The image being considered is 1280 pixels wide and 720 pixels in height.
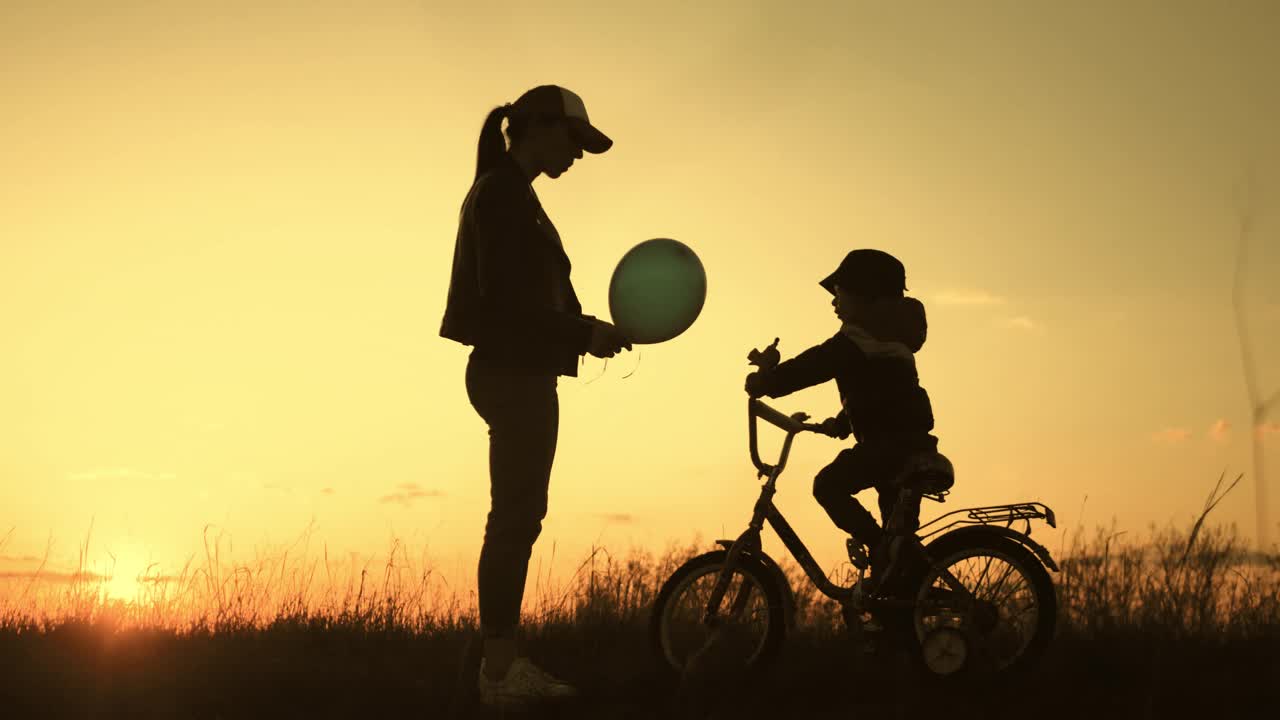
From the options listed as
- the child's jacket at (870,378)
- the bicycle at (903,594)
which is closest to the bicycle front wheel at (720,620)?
the bicycle at (903,594)

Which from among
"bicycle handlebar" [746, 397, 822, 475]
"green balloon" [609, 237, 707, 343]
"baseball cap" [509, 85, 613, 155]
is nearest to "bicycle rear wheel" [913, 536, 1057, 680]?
"bicycle handlebar" [746, 397, 822, 475]

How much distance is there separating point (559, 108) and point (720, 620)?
256 cm

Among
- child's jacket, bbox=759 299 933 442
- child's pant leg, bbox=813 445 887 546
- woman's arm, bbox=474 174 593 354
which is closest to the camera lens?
woman's arm, bbox=474 174 593 354

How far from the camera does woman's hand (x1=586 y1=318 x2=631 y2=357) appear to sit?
16.6 ft

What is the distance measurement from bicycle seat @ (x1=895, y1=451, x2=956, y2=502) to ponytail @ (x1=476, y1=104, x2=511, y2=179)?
7.68 feet

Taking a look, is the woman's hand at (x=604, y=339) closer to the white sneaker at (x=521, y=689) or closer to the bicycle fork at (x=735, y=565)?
the bicycle fork at (x=735, y=565)

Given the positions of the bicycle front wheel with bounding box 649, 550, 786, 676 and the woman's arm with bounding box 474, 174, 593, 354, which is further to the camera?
the bicycle front wheel with bounding box 649, 550, 786, 676

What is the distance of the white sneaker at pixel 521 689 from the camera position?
5.07 meters

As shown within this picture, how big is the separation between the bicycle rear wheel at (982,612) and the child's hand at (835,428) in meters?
0.70

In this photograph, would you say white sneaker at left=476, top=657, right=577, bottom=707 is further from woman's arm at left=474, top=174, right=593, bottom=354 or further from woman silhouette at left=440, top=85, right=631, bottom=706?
woman's arm at left=474, top=174, right=593, bottom=354

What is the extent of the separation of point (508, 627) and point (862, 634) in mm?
1739

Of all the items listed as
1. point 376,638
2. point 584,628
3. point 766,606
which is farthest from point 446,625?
point 766,606

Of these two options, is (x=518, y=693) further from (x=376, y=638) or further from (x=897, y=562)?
(x=376, y=638)

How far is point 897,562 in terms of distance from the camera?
5.55 m
